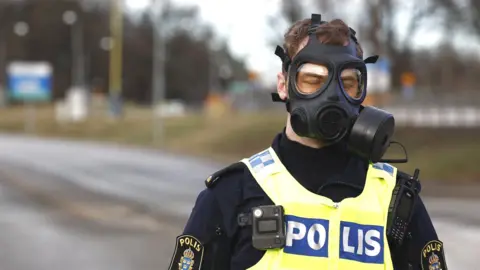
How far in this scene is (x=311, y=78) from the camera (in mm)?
2193

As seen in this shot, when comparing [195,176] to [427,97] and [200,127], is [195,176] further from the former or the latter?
[200,127]

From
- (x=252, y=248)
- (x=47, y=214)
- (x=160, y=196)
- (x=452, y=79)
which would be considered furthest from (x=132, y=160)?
(x=452, y=79)

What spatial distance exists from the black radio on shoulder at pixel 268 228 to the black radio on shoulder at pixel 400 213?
303 millimetres

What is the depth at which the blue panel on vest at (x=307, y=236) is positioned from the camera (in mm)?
2090

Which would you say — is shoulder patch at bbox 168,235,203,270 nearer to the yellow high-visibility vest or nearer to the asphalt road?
the yellow high-visibility vest

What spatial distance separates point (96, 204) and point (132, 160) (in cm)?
1285

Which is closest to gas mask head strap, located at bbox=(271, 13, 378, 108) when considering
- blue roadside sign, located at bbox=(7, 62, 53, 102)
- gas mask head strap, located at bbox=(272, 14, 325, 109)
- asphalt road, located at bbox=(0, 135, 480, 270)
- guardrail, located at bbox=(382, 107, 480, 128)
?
gas mask head strap, located at bbox=(272, 14, 325, 109)

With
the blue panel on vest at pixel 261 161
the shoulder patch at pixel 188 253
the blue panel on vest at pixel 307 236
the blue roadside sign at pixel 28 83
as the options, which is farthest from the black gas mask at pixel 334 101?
the blue roadside sign at pixel 28 83

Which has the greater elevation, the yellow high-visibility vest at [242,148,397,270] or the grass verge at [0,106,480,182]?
the grass verge at [0,106,480,182]

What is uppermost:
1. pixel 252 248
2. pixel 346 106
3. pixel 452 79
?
pixel 452 79

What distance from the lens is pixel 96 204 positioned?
1341cm

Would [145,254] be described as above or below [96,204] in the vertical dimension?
below

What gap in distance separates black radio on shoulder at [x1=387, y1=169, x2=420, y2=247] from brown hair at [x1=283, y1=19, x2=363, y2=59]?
409 mm

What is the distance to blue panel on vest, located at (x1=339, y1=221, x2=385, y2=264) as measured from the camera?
6.88 ft
